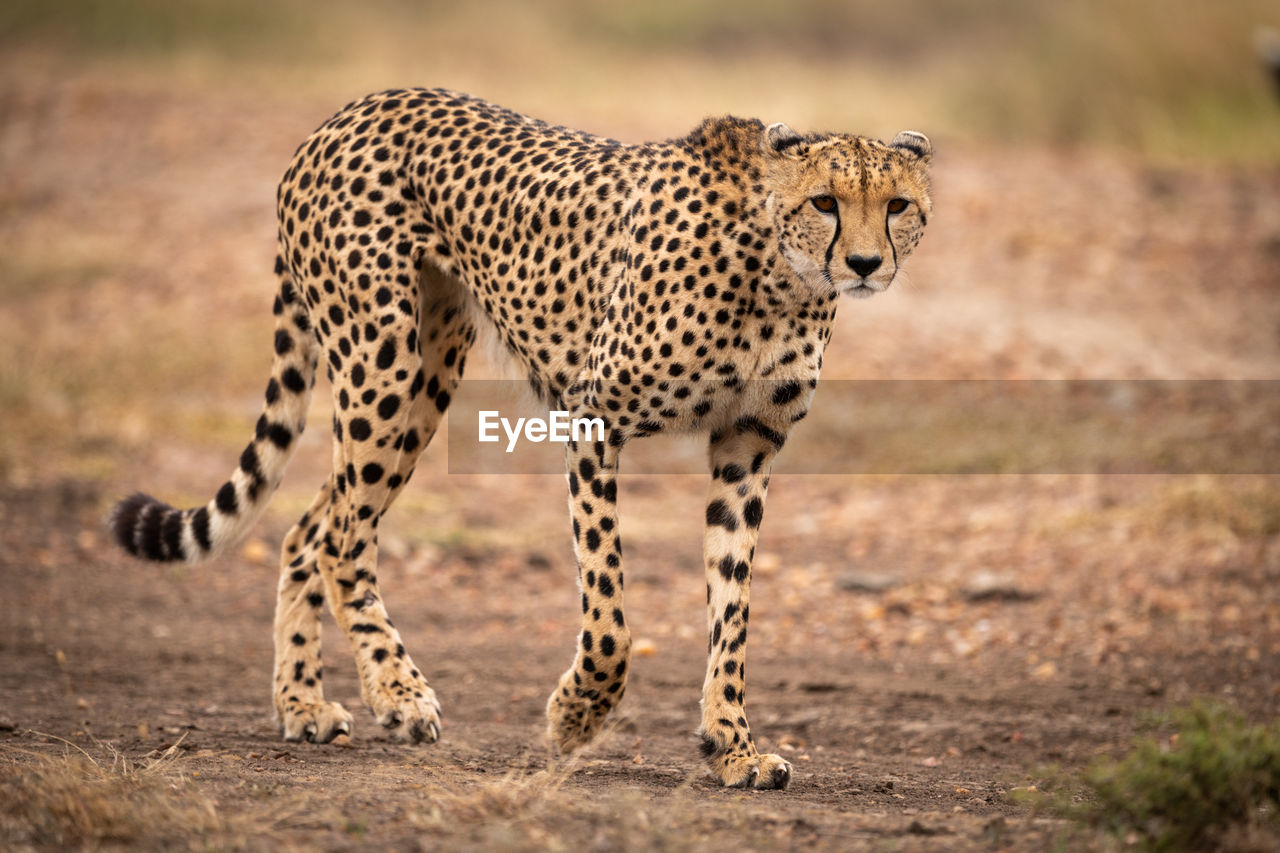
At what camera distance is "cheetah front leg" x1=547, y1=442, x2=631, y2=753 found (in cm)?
341

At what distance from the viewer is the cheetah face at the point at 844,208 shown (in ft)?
10.5

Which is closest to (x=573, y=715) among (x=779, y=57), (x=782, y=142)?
(x=782, y=142)

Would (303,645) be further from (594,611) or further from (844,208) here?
(844,208)

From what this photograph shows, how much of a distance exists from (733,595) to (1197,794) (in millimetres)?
1253

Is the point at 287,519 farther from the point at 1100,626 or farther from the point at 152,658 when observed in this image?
the point at 1100,626

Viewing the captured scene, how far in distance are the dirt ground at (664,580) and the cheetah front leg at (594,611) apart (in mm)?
121

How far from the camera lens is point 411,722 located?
379 cm

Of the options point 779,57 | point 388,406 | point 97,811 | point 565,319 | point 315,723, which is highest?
point 779,57

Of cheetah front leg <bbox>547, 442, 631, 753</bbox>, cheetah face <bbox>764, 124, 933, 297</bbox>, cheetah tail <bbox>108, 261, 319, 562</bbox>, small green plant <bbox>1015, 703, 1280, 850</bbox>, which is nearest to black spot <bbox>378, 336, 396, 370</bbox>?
cheetah tail <bbox>108, 261, 319, 562</bbox>

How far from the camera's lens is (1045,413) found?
7.61 m

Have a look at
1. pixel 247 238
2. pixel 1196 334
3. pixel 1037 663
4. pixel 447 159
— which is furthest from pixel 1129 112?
pixel 447 159

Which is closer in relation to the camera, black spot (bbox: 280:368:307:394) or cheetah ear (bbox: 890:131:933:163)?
cheetah ear (bbox: 890:131:933:163)

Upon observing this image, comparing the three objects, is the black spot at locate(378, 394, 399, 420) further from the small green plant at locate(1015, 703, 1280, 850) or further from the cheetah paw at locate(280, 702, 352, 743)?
the small green plant at locate(1015, 703, 1280, 850)

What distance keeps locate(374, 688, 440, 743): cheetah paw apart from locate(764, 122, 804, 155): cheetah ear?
1.69 meters
